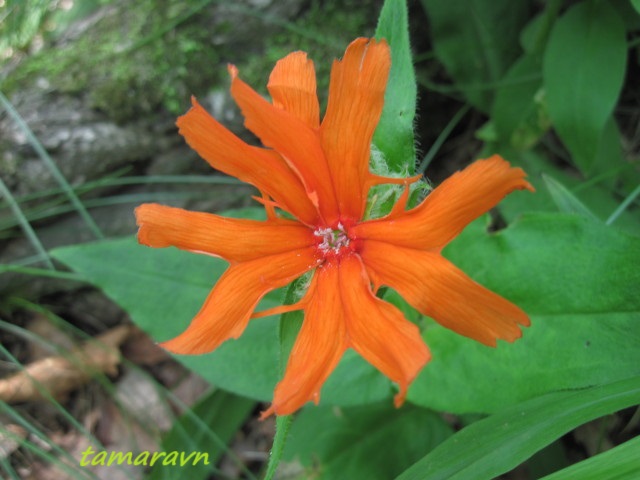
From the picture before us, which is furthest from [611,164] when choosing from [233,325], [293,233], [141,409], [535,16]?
[141,409]

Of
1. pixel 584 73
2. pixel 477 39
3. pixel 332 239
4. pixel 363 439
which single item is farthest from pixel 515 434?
pixel 477 39

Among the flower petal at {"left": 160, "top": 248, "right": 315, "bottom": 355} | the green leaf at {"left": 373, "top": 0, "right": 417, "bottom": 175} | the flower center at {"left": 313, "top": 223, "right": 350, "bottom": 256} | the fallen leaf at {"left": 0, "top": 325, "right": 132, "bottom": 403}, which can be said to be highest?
the green leaf at {"left": 373, "top": 0, "right": 417, "bottom": 175}

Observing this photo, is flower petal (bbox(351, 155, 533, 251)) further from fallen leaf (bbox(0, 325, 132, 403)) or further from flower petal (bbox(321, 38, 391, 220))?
fallen leaf (bbox(0, 325, 132, 403))

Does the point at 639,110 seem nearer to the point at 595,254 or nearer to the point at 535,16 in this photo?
the point at 535,16

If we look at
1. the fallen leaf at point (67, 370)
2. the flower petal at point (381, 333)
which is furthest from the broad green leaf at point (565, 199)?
the fallen leaf at point (67, 370)

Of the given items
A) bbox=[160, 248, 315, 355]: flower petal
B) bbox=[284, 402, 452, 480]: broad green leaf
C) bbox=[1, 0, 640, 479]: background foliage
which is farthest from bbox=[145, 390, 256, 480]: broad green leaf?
bbox=[160, 248, 315, 355]: flower petal

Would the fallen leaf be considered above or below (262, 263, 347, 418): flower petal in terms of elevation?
below
